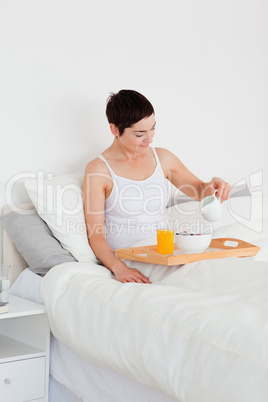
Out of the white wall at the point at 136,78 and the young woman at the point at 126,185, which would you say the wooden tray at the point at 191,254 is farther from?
the white wall at the point at 136,78

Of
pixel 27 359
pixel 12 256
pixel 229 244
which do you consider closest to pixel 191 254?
pixel 229 244

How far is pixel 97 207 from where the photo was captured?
6.61ft

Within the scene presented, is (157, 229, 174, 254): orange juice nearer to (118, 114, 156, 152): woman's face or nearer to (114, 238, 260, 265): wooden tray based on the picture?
(114, 238, 260, 265): wooden tray

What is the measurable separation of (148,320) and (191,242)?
453mm

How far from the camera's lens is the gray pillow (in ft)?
6.15

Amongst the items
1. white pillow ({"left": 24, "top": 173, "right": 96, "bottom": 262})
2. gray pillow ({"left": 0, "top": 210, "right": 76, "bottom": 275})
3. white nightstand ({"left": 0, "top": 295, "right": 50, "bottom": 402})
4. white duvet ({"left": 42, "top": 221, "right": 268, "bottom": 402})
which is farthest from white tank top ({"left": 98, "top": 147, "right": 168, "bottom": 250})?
white nightstand ({"left": 0, "top": 295, "right": 50, "bottom": 402})

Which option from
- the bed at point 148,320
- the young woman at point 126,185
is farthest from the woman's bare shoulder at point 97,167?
the bed at point 148,320

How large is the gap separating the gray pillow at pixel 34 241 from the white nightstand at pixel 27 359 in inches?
6.1

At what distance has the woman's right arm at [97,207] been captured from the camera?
1.93m

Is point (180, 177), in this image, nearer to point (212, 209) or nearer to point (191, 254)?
point (212, 209)

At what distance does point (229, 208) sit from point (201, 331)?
4.00 ft

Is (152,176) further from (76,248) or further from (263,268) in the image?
(263,268)

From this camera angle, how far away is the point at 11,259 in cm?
208

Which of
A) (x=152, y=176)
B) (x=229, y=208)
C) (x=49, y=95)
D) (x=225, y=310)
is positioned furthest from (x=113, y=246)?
(x=225, y=310)
